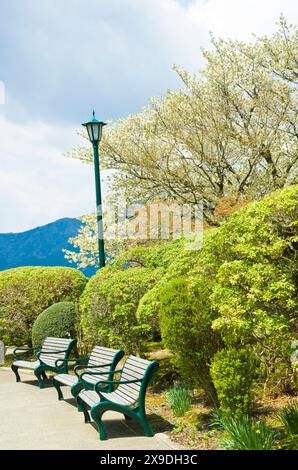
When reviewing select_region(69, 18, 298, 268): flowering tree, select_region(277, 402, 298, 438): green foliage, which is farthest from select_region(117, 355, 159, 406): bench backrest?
select_region(69, 18, 298, 268): flowering tree

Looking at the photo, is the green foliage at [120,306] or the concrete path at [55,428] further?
the green foliage at [120,306]

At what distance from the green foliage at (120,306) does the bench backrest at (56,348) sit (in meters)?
0.59

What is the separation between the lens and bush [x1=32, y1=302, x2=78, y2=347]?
13.2 metres

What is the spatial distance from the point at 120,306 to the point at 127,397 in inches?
121

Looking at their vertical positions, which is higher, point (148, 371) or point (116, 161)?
point (116, 161)

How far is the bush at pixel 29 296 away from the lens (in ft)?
47.7

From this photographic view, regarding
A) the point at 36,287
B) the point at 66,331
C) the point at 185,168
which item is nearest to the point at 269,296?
the point at 66,331

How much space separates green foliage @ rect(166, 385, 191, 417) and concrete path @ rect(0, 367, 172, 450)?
76 cm

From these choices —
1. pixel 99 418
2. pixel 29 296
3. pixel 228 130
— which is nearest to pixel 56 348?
pixel 29 296

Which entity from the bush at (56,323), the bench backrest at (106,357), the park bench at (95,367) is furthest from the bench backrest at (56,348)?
the bush at (56,323)

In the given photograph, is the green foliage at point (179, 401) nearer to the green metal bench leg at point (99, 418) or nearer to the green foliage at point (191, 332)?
the green foliage at point (191, 332)

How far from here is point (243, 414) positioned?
642 centimetres
